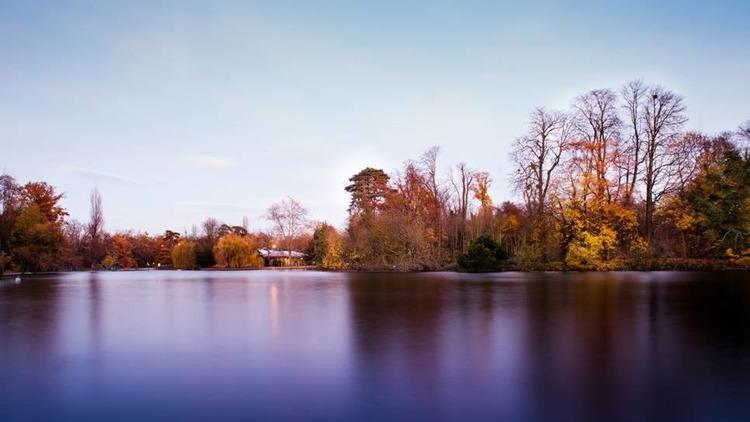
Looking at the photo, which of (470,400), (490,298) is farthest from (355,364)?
(490,298)

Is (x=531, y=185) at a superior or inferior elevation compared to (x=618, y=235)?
superior

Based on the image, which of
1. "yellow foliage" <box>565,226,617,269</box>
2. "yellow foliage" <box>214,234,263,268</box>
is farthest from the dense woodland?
"yellow foliage" <box>214,234,263,268</box>

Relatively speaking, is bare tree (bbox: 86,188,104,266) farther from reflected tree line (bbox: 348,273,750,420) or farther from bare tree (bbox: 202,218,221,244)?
reflected tree line (bbox: 348,273,750,420)

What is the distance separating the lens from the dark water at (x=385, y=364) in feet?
13.8

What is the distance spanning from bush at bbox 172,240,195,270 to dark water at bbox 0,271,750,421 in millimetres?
45824

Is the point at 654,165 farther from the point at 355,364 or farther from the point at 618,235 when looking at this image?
the point at 355,364

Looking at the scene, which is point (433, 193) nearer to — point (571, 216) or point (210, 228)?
point (571, 216)

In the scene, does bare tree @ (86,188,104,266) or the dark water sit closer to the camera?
the dark water

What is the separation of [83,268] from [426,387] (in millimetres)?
59996

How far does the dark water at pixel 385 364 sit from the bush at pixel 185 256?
4582cm

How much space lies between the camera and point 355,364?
19.1 ft

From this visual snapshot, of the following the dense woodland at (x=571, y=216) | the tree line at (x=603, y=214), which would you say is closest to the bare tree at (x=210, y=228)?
the dense woodland at (x=571, y=216)

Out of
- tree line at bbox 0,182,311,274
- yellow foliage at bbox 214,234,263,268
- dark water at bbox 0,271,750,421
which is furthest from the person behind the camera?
yellow foliage at bbox 214,234,263,268

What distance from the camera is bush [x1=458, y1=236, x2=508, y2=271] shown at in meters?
29.9
